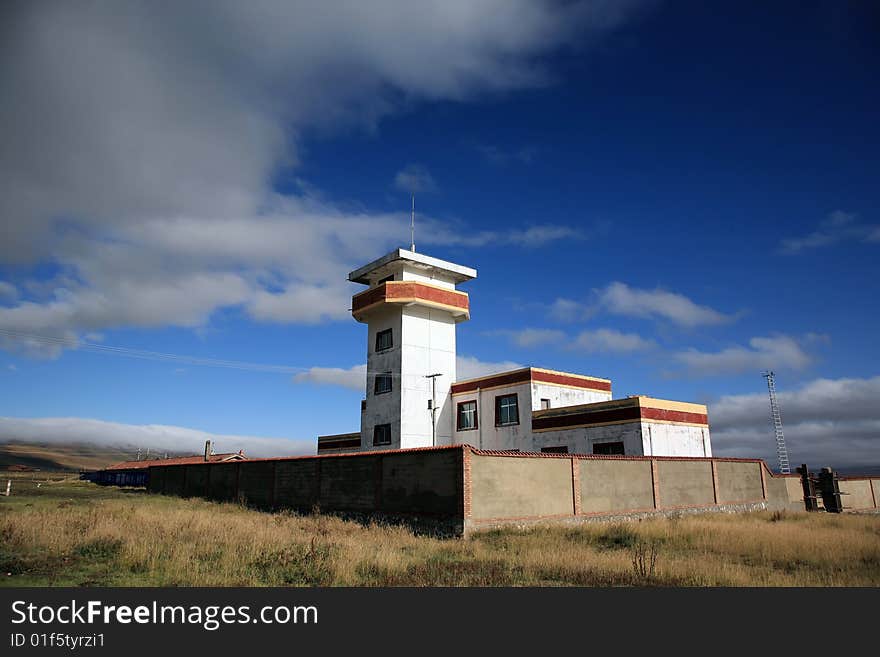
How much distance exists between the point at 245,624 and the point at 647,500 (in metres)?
22.3

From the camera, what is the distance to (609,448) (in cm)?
3045

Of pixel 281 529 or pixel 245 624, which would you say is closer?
pixel 245 624

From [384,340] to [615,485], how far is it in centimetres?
1959

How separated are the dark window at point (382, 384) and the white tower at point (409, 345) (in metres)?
0.07

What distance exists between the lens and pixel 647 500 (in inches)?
988

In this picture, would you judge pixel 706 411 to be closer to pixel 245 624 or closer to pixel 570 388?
pixel 570 388

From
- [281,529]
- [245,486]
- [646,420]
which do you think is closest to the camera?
[281,529]

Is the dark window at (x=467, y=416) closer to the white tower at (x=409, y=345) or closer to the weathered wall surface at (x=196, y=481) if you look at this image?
the white tower at (x=409, y=345)

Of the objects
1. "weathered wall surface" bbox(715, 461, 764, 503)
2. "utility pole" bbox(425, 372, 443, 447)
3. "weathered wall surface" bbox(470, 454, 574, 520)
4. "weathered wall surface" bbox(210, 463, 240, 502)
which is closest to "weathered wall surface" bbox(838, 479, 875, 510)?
"weathered wall surface" bbox(715, 461, 764, 503)

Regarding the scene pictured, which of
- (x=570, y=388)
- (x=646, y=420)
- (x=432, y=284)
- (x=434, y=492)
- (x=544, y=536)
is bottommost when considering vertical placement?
(x=544, y=536)

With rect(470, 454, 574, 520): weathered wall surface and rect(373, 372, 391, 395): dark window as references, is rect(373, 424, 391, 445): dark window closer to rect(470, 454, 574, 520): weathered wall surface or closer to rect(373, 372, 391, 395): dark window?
rect(373, 372, 391, 395): dark window

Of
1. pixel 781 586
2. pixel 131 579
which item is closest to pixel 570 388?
pixel 781 586

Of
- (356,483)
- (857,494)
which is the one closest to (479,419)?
(356,483)

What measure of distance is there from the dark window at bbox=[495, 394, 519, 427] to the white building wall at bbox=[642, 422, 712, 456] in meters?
8.26
